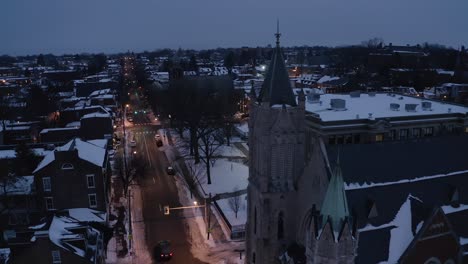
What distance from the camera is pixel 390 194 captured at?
27.2 metres

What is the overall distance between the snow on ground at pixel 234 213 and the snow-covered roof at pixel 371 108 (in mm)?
13102

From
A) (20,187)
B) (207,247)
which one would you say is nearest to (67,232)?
(207,247)

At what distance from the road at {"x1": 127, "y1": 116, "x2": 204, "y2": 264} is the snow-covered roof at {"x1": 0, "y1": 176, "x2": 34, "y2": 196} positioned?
40.4 feet

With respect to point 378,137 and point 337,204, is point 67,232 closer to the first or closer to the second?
point 337,204

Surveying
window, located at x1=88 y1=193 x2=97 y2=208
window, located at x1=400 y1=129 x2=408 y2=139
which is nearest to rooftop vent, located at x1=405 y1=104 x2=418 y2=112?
window, located at x1=400 y1=129 x2=408 y2=139

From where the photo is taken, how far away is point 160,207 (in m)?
48.8

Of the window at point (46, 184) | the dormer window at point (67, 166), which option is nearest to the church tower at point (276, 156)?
the dormer window at point (67, 166)

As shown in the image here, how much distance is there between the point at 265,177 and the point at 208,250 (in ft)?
41.6

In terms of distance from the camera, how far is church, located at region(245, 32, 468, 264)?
1012 inches

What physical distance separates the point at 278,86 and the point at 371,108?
78.8 ft

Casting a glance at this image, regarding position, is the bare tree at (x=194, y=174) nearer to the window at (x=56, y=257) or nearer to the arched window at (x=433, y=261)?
the window at (x=56, y=257)

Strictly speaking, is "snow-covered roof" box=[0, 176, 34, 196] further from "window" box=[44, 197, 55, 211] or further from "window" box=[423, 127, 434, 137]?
"window" box=[423, 127, 434, 137]

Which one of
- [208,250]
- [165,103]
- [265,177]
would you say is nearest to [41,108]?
[165,103]

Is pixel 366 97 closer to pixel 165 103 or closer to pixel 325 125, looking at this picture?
pixel 325 125
